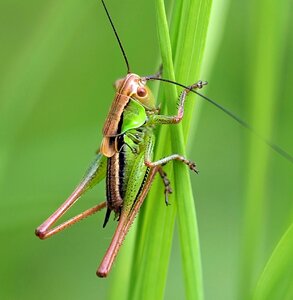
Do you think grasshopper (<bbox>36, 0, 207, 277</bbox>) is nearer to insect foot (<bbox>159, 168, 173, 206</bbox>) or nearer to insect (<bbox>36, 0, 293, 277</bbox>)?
insect (<bbox>36, 0, 293, 277</bbox>)

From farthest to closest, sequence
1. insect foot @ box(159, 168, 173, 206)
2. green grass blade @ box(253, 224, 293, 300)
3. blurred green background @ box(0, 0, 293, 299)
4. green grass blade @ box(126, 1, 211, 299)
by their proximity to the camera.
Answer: blurred green background @ box(0, 0, 293, 299)
insect foot @ box(159, 168, 173, 206)
green grass blade @ box(126, 1, 211, 299)
green grass blade @ box(253, 224, 293, 300)

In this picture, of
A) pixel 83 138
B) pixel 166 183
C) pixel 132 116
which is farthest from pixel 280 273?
pixel 83 138

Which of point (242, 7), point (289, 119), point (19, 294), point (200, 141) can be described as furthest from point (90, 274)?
point (242, 7)

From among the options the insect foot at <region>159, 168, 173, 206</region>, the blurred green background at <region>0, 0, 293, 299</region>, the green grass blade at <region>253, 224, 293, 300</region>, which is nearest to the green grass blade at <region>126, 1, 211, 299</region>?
the insect foot at <region>159, 168, 173, 206</region>

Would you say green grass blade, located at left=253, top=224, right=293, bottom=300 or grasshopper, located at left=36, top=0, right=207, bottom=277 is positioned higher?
grasshopper, located at left=36, top=0, right=207, bottom=277

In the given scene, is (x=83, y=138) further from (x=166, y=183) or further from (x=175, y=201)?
(x=175, y=201)

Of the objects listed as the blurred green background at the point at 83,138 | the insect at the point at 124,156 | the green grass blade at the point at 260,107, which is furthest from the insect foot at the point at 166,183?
the blurred green background at the point at 83,138
